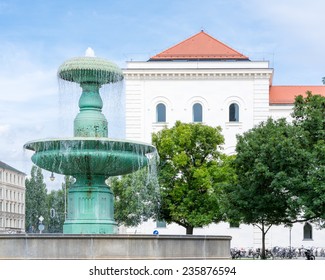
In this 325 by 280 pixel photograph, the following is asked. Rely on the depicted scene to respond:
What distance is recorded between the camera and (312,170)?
33.8 meters

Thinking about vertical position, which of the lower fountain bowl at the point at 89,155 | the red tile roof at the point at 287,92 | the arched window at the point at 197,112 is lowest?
the lower fountain bowl at the point at 89,155

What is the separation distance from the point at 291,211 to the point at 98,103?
14198 mm

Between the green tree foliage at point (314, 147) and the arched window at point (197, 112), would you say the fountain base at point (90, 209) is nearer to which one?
the green tree foliage at point (314, 147)

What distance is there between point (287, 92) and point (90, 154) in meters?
44.2

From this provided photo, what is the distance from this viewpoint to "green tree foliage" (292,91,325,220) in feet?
109

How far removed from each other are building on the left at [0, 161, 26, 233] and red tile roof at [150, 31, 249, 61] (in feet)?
166

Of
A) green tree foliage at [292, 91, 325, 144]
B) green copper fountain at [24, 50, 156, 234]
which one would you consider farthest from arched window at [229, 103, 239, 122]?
green copper fountain at [24, 50, 156, 234]

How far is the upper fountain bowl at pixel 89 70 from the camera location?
22891 millimetres

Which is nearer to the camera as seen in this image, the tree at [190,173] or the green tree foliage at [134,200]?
the tree at [190,173]

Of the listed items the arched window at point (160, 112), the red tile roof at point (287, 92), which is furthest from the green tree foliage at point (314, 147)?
the arched window at point (160, 112)

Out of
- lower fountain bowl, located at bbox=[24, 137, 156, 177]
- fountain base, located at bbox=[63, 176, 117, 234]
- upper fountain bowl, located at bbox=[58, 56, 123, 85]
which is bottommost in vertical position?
fountain base, located at bbox=[63, 176, 117, 234]

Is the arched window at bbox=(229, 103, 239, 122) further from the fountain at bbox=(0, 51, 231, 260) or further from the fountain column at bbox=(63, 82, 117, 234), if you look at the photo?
the fountain column at bbox=(63, 82, 117, 234)

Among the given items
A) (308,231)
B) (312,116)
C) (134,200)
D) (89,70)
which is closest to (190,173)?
(134,200)

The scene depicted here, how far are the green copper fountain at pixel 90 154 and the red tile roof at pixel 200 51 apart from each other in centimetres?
3917
